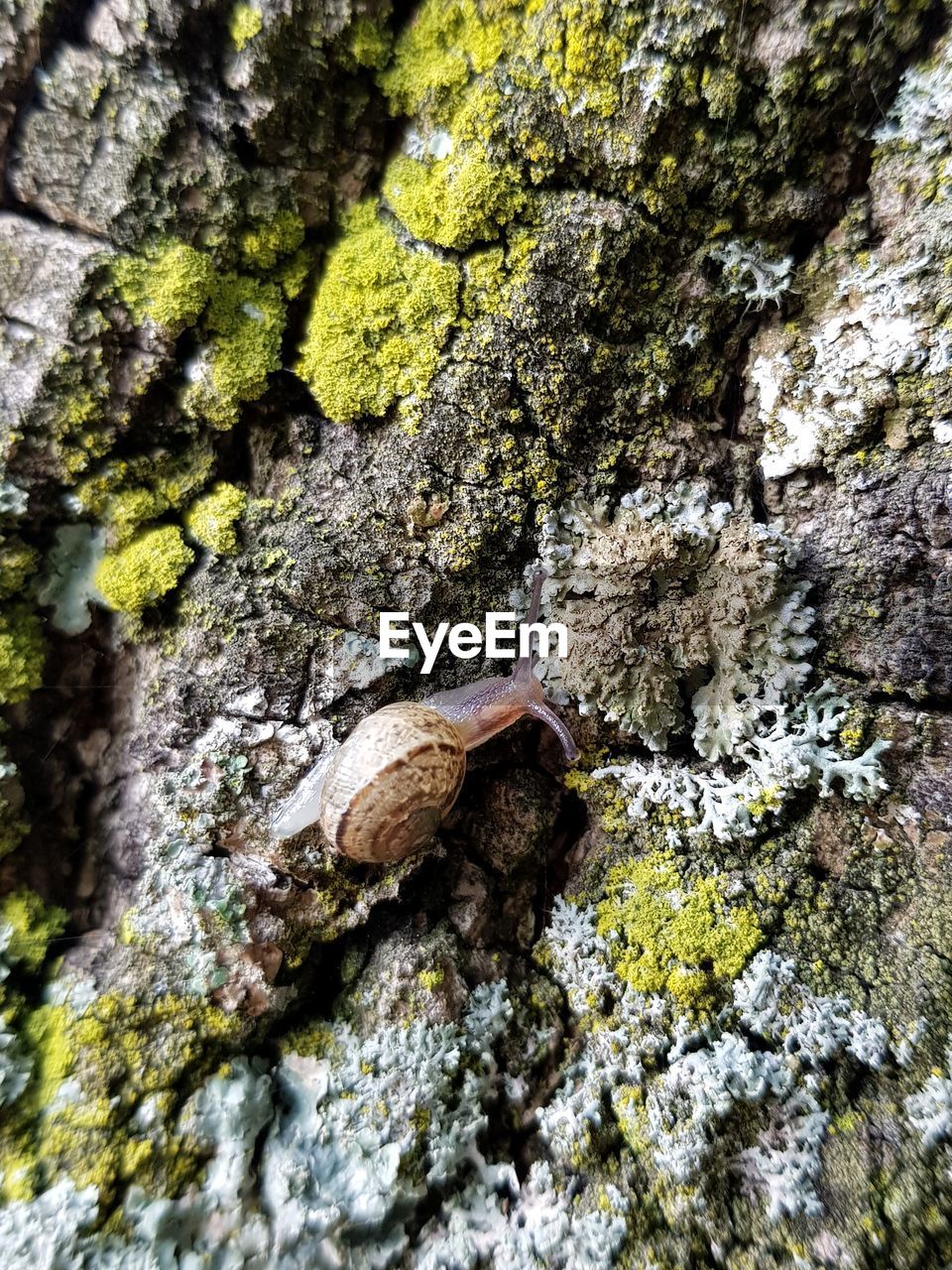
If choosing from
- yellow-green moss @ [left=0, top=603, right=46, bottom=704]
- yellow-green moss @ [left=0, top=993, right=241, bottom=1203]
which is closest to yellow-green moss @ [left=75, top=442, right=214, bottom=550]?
yellow-green moss @ [left=0, top=603, right=46, bottom=704]

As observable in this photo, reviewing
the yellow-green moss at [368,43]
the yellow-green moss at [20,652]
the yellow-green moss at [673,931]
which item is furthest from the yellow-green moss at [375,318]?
the yellow-green moss at [673,931]

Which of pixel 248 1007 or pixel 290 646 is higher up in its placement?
pixel 290 646

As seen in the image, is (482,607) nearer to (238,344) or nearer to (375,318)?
(375,318)

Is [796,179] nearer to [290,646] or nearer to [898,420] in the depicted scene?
[898,420]

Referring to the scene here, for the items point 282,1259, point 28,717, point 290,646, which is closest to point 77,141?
point 290,646

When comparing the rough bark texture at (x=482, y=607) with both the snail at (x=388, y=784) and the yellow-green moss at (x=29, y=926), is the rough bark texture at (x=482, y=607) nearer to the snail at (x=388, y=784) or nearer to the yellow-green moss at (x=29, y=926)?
the yellow-green moss at (x=29, y=926)

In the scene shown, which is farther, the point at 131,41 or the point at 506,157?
the point at 506,157
